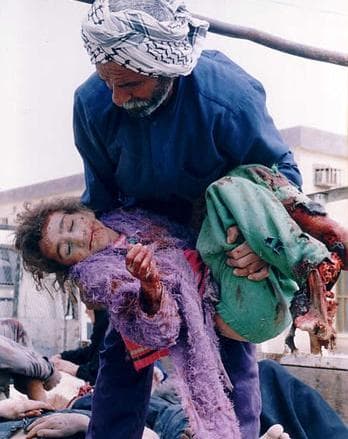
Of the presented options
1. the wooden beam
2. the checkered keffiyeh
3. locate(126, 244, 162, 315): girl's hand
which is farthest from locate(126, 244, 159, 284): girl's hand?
the wooden beam

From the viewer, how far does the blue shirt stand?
1600 millimetres

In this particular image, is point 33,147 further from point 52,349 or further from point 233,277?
point 233,277

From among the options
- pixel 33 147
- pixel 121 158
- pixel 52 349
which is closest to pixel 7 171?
pixel 33 147

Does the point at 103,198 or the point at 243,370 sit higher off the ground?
the point at 103,198

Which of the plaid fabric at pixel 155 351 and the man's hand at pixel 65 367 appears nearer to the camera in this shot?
the plaid fabric at pixel 155 351

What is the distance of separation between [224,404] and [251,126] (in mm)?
379

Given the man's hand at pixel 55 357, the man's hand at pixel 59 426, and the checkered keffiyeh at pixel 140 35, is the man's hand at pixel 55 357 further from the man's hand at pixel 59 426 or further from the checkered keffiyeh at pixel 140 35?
the checkered keffiyeh at pixel 140 35

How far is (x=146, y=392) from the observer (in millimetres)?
1664

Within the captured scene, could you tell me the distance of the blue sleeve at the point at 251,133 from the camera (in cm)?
160

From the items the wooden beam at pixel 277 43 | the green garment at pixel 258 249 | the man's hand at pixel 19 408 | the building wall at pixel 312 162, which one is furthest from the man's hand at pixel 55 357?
the wooden beam at pixel 277 43

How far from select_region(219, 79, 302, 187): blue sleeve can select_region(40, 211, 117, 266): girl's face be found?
0.68 ft

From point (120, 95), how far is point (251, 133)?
0.62ft

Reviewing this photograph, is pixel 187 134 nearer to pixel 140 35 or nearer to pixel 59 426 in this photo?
pixel 140 35

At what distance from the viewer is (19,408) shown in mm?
1945
